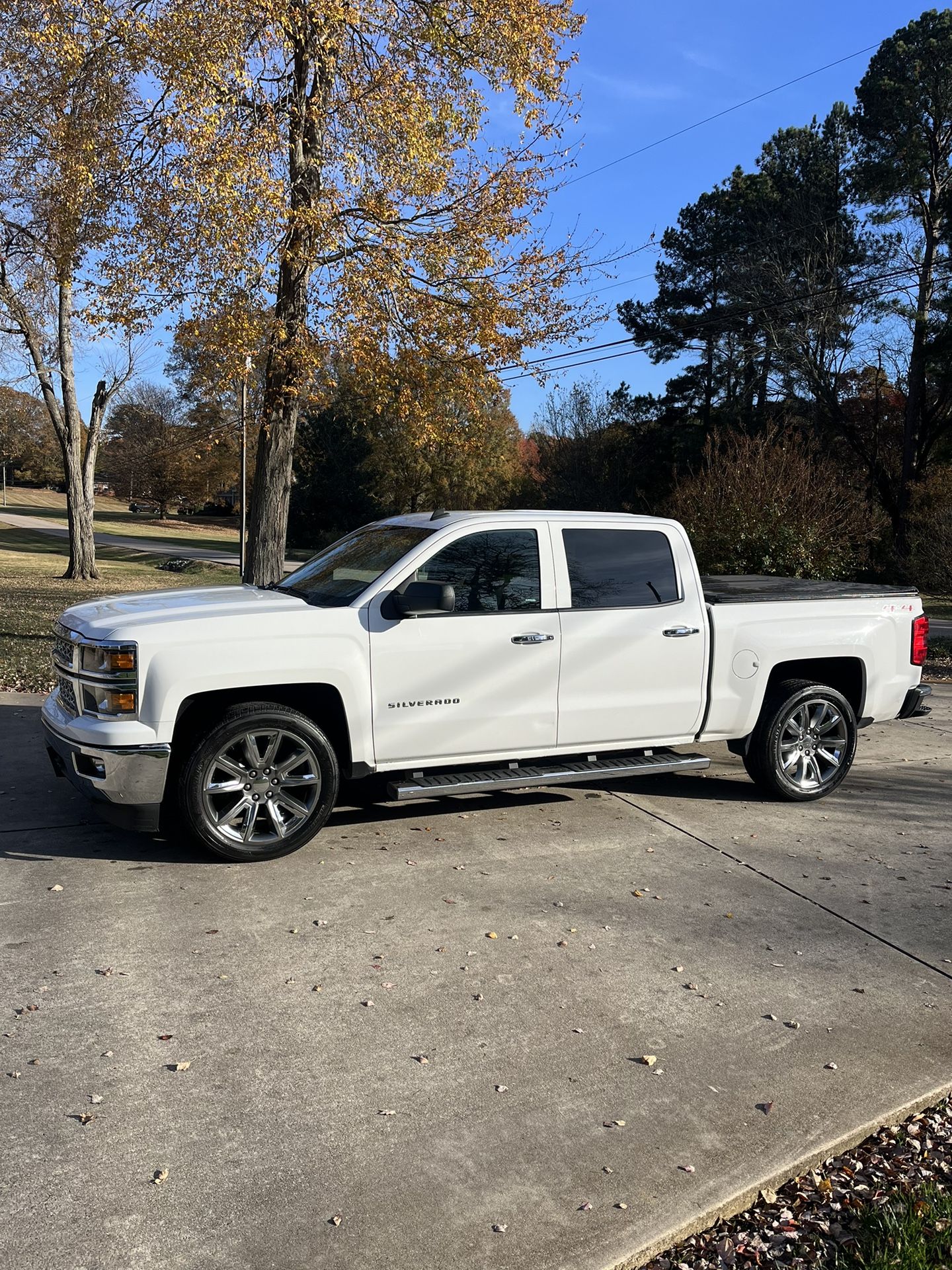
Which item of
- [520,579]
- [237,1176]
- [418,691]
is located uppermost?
[520,579]

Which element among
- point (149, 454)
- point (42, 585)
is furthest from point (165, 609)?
point (149, 454)

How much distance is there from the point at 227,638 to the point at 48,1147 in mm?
2756

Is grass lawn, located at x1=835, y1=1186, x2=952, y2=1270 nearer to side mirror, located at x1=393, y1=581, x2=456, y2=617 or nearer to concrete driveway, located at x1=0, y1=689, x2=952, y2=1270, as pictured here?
concrete driveway, located at x1=0, y1=689, x2=952, y2=1270

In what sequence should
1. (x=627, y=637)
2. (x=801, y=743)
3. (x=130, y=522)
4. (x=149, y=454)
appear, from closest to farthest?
(x=627, y=637), (x=801, y=743), (x=130, y=522), (x=149, y=454)

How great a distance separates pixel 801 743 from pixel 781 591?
108 cm

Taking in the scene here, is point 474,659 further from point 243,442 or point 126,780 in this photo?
point 243,442

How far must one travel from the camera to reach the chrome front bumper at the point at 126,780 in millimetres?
5102

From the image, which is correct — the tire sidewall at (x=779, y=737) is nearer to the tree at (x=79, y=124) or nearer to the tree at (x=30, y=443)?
the tree at (x=79, y=124)

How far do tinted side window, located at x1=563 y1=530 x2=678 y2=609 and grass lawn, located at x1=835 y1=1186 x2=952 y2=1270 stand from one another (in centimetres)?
384

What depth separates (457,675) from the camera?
5812 millimetres

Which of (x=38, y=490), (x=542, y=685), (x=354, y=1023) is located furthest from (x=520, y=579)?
(x=38, y=490)

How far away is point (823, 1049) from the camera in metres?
3.72

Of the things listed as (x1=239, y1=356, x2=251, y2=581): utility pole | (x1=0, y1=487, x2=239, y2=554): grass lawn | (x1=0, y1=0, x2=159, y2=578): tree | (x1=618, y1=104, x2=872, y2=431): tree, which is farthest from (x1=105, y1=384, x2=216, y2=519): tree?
(x1=0, y1=0, x2=159, y2=578): tree

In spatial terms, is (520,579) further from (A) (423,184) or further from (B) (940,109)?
(B) (940,109)
